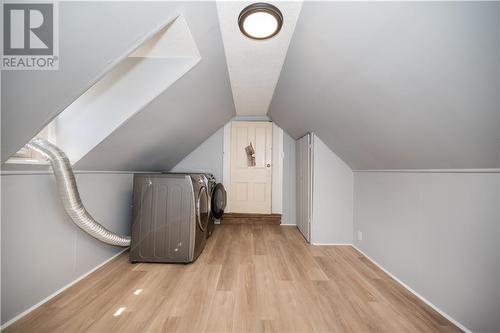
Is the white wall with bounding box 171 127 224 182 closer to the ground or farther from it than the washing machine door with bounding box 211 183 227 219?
farther from it

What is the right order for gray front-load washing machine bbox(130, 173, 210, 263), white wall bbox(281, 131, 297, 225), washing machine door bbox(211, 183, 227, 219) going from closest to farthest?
gray front-load washing machine bbox(130, 173, 210, 263), washing machine door bbox(211, 183, 227, 219), white wall bbox(281, 131, 297, 225)

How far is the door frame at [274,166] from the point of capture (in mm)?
4012

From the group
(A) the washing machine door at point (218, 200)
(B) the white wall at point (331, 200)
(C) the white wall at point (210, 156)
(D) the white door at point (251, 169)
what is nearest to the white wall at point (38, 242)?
(A) the washing machine door at point (218, 200)

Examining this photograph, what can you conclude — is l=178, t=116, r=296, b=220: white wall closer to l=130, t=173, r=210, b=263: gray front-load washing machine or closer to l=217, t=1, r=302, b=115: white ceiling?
l=217, t=1, r=302, b=115: white ceiling

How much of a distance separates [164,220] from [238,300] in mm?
→ 1056

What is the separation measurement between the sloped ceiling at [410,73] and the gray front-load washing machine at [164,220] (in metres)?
1.59

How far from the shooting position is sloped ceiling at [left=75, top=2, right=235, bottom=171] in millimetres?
1440

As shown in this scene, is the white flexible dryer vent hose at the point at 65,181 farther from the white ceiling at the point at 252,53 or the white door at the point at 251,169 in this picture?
the white door at the point at 251,169

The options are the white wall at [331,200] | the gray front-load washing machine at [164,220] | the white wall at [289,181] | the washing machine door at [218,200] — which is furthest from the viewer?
the white wall at [289,181]

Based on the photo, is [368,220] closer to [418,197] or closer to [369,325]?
[418,197]

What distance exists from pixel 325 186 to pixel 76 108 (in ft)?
9.08

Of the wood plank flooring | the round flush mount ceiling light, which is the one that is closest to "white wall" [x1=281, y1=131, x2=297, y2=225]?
the wood plank flooring

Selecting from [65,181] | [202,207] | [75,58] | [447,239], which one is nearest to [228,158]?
[202,207]

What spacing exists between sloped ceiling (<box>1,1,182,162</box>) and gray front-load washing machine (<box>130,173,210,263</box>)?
3.51 feet
